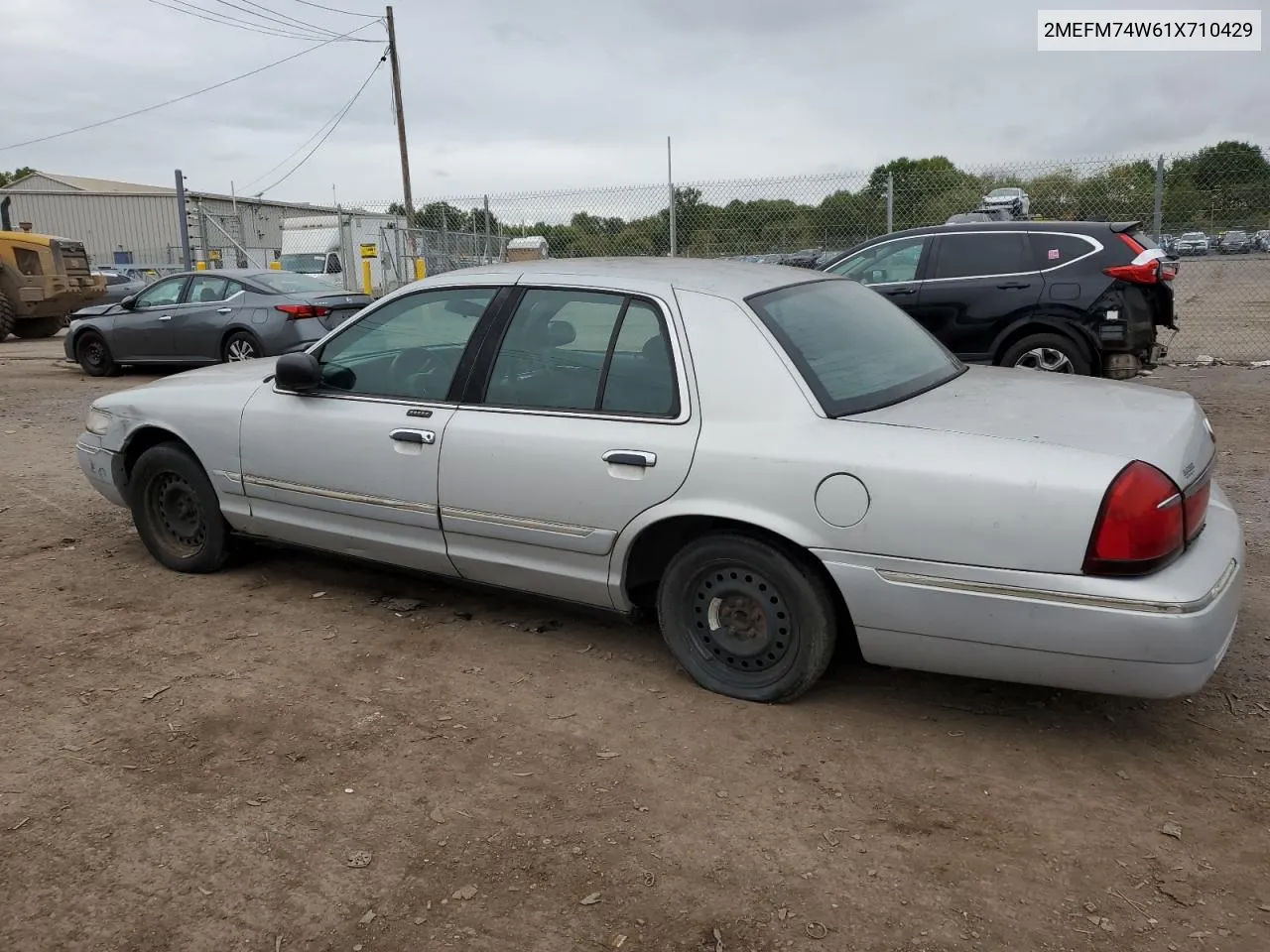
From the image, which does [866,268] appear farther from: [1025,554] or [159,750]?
[159,750]

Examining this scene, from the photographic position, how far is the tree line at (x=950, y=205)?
11828 mm

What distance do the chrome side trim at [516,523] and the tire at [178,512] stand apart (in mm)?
1505

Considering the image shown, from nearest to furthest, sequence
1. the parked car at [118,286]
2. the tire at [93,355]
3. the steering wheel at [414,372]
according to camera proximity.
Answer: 1. the steering wheel at [414,372]
2. the tire at [93,355]
3. the parked car at [118,286]

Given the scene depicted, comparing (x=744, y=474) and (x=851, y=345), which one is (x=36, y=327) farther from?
(x=744, y=474)

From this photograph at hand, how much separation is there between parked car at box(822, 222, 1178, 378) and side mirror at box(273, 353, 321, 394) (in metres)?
5.99

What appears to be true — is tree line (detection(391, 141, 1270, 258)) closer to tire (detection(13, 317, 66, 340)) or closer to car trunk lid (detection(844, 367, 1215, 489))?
car trunk lid (detection(844, 367, 1215, 489))

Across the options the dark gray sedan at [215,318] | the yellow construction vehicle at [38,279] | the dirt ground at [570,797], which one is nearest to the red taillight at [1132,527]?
the dirt ground at [570,797]

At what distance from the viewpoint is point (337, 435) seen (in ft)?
14.1

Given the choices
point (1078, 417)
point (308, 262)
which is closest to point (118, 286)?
point (308, 262)

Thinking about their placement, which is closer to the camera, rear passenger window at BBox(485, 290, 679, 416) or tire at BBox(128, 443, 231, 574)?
rear passenger window at BBox(485, 290, 679, 416)

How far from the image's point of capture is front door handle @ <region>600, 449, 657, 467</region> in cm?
355

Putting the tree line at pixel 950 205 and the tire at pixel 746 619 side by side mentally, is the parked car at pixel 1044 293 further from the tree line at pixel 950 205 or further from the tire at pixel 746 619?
the tire at pixel 746 619

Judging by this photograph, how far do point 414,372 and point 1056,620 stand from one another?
264 centimetres

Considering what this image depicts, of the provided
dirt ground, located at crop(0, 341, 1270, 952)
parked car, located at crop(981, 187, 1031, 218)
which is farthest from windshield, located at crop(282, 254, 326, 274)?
dirt ground, located at crop(0, 341, 1270, 952)
